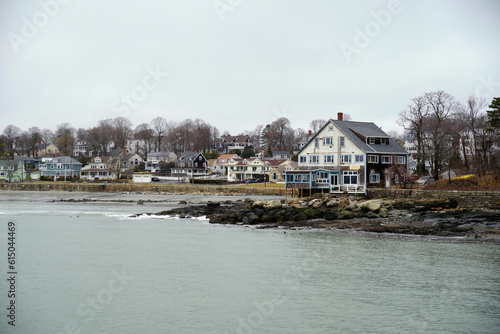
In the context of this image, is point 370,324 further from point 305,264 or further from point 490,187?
point 490,187

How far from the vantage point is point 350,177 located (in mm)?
50312

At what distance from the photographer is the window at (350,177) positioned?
49.9 meters

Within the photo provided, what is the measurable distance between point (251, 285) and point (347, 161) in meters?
32.2

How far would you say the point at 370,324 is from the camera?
15883 mm

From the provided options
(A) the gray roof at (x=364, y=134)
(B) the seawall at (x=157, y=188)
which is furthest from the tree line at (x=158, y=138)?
(A) the gray roof at (x=364, y=134)

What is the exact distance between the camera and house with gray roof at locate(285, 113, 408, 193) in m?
49.7

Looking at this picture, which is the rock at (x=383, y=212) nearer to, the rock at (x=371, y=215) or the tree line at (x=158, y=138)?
the rock at (x=371, y=215)

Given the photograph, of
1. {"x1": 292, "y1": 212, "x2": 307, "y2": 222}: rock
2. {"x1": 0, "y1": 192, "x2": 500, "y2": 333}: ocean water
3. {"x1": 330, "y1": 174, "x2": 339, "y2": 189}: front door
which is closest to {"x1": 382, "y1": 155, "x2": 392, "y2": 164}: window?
{"x1": 330, "y1": 174, "x2": 339, "y2": 189}: front door

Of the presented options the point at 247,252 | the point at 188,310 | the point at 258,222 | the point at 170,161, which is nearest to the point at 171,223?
the point at 258,222

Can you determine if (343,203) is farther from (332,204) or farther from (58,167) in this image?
(58,167)

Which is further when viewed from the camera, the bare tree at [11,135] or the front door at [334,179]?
the bare tree at [11,135]

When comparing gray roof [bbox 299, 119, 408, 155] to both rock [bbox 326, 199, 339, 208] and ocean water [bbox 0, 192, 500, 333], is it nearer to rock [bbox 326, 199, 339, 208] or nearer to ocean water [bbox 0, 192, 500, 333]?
rock [bbox 326, 199, 339, 208]

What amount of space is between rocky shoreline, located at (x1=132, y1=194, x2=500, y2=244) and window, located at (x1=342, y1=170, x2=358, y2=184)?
4.84 metres

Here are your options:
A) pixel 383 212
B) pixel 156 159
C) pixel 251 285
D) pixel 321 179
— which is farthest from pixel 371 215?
pixel 156 159
